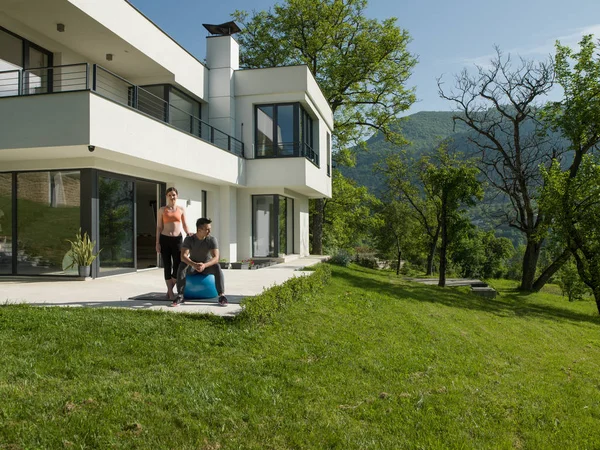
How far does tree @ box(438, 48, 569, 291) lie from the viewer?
23828mm

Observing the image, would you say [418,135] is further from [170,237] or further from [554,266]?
[170,237]

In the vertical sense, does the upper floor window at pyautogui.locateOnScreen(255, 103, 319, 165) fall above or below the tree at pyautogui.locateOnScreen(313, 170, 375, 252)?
above

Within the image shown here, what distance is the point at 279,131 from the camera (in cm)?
1786

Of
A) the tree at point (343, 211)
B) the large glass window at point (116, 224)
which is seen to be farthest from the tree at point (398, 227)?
the large glass window at point (116, 224)

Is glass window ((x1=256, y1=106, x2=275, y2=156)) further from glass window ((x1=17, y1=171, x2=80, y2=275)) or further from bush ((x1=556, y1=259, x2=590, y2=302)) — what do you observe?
bush ((x1=556, y1=259, x2=590, y2=302))

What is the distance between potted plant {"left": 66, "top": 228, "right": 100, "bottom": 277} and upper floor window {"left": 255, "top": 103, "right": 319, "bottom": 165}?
8361mm

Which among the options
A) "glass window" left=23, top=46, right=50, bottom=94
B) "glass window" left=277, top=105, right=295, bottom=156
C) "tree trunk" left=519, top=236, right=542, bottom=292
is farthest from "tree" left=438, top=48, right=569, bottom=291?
"glass window" left=23, top=46, right=50, bottom=94

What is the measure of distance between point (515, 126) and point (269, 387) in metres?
23.7

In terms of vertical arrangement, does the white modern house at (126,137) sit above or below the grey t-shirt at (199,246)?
above

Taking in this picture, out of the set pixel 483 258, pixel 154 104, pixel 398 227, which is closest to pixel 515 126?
pixel 398 227

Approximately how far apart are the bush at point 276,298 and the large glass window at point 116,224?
5.06 m

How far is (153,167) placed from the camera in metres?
13.0

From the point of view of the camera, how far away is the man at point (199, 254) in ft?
25.2

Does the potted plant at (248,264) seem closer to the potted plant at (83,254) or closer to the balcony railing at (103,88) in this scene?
the balcony railing at (103,88)
